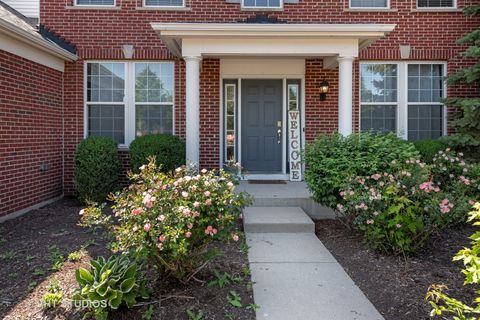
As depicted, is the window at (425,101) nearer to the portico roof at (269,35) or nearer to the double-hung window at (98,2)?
the portico roof at (269,35)

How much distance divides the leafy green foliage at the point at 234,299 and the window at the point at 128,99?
17.4 feet

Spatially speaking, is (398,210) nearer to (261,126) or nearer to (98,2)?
(261,126)

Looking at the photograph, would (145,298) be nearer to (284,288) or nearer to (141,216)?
(141,216)

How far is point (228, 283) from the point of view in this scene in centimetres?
356

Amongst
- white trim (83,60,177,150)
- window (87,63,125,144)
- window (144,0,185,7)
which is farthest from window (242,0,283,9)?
window (87,63,125,144)

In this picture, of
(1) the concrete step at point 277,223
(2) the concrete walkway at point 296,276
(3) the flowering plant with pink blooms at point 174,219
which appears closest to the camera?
(3) the flowering plant with pink blooms at point 174,219

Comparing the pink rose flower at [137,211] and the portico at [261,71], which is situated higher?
the portico at [261,71]

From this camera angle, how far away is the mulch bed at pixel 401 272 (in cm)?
329

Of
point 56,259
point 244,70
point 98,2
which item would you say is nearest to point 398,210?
point 56,259

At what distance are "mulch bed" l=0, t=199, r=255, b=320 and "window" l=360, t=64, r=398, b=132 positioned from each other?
16.3 ft

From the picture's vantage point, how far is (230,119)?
329 inches

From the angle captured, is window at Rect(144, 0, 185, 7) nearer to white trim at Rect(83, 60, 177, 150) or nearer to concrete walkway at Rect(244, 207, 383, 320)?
white trim at Rect(83, 60, 177, 150)

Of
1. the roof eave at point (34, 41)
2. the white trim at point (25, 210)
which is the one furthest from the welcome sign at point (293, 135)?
the white trim at point (25, 210)

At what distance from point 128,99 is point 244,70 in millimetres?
2513
